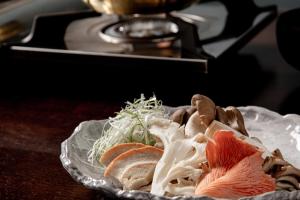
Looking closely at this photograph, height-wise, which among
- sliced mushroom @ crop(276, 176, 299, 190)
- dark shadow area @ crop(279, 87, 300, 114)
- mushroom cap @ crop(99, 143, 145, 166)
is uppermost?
mushroom cap @ crop(99, 143, 145, 166)

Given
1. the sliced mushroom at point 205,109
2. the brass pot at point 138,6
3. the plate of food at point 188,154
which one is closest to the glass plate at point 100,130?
the plate of food at point 188,154

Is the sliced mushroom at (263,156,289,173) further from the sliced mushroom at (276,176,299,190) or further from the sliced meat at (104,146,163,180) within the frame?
the sliced meat at (104,146,163,180)

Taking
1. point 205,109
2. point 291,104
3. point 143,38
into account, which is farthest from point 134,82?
point 205,109

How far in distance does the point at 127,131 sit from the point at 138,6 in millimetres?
434

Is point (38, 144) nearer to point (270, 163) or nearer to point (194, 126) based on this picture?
point (194, 126)

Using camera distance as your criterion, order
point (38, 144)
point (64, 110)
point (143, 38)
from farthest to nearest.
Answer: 1. point (143, 38)
2. point (64, 110)
3. point (38, 144)

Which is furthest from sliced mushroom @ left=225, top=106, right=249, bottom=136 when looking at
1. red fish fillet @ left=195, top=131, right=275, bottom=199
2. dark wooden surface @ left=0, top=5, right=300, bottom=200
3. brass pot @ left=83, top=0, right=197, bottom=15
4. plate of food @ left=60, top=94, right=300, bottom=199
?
brass pot @ left=83, top=0, right=197, bottom=15

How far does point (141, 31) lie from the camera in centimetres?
148

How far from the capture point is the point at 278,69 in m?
1.44

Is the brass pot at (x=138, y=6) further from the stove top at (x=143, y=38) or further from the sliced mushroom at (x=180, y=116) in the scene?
the sliced mushroom at (x=180, y=116)

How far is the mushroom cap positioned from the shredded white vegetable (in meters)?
0.02

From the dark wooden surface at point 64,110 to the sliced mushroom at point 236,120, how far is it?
0.21m

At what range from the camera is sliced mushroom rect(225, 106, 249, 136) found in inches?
38.3

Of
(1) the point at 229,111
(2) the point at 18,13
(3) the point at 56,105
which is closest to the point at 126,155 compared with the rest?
(1) the point at 229,111
